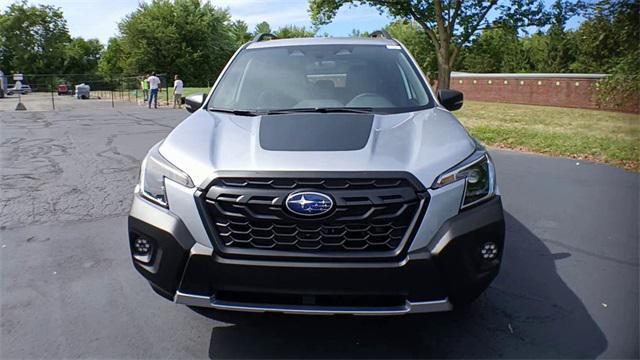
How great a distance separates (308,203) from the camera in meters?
2.46

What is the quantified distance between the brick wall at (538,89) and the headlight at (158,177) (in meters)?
20.2

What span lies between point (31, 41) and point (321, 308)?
83780mm

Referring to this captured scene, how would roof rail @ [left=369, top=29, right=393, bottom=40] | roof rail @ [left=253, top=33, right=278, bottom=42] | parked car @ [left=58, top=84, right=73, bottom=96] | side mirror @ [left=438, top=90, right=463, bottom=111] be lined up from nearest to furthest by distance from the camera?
side mirror @ [left=438, top=90, right=463, bottom=111], roof rail @ [left=253, top=33, right=278, bottom=42], roof rail @ [left=369, top=29, right=393, bottom=40], parked car @ [left=58, top=84, right=73, bottom=96]

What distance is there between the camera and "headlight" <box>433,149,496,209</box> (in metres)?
2.58

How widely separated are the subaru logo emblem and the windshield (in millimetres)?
1185

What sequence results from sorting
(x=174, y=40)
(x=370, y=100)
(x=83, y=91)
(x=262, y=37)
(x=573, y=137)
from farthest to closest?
(x=174, y=40) → (x=83, y=91) → (x=573, y=137) → (x=262, y=37) → (x=370, y=100)

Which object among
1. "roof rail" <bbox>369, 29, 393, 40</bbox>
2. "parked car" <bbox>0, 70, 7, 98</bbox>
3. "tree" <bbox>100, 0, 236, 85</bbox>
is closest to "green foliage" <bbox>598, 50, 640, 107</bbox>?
"roof rail" <bbox>369, 29, 393, 40</bbox>

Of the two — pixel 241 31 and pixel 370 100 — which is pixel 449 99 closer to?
pixel 370 100

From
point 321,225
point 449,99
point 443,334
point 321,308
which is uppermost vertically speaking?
point 449,99

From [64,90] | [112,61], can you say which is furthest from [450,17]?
[112,61]

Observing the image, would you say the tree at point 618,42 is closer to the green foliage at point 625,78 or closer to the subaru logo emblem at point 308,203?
the green foliage at point 625,78

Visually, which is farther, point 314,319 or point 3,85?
point 3,85

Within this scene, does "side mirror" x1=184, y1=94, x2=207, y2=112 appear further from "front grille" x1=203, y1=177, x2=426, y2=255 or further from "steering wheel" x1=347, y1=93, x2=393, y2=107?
"front grille" x1=203, y1=177, x2=426, y2=255

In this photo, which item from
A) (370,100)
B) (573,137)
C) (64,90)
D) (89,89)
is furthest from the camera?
(64,90)
